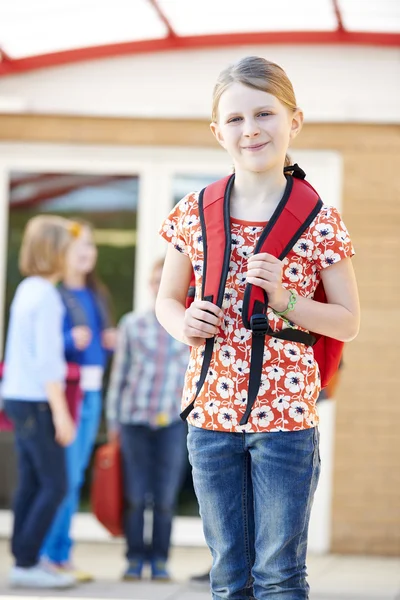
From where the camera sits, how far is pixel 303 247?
2.90 m

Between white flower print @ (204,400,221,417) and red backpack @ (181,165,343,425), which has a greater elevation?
red backpack @ (181,165,343,425)

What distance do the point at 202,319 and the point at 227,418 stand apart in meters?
0.27

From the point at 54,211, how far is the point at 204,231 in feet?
17.9

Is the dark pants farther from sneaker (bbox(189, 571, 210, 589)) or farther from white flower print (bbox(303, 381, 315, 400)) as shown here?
A: white flower print (bbox(303, 381, 315, 400))

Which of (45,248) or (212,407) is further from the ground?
(45,248)

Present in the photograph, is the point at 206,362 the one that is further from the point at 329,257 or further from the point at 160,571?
the point at 160,571

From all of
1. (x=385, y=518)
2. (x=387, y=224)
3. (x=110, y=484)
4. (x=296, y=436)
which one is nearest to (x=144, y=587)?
(x=110, y=484)

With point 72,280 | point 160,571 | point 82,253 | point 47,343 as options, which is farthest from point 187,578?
point 82,253

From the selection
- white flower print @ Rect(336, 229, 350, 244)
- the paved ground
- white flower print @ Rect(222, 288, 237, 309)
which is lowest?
the paved ground

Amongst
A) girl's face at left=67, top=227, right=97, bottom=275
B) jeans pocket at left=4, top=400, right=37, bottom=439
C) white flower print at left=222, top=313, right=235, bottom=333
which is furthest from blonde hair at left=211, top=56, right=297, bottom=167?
girl's face at left=67, top=227, right=97, bottom=275

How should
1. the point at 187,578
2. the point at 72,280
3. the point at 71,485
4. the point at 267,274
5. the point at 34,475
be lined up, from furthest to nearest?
the point at 72,280 < the point at 187,578 < the point at 71,485 < the point at 34,475 < the point at 267,274

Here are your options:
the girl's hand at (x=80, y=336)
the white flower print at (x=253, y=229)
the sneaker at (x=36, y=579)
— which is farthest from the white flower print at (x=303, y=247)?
the girl's hand at (x=80, y=336)

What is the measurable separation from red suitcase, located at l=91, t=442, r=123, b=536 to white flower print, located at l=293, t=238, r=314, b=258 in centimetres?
381

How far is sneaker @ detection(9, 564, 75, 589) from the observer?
5.99 meters
